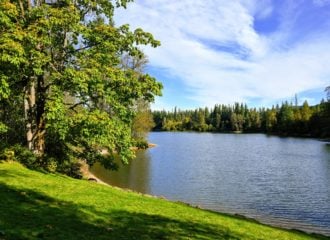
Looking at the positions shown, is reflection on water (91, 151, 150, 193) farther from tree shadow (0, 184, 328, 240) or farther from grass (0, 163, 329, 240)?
tree shadow (0, 184, 328, 240)

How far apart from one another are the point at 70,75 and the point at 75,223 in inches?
380

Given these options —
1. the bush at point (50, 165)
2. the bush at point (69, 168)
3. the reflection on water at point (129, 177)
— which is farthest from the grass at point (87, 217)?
the reflection on water at point (129, 177)

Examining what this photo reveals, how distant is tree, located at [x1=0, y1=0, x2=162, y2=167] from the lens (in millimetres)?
18275

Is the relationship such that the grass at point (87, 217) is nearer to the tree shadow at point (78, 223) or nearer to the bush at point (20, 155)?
the tree shadow at point (78, 223)

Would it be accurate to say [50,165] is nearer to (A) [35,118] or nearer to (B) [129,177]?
(A) [35,118]

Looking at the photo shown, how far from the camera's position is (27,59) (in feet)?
60.2

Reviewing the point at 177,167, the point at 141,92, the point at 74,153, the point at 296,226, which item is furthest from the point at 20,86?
the point at 177,167

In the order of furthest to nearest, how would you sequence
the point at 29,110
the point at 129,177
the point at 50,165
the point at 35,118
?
the point at 129,177, the point at 35,118, the point at 29,110, the point at 50,165

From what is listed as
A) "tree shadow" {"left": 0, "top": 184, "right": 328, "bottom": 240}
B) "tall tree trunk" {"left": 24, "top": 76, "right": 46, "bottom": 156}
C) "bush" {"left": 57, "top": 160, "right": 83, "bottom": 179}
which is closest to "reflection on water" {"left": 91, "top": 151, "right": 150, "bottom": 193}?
"bush" {"left": 57, "top": 160, "right": 83, "bottom": 179}

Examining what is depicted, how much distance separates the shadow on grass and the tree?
5.83m

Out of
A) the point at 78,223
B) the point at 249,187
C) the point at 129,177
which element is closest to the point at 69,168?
the point at 78,223

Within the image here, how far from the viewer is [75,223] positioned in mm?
10453

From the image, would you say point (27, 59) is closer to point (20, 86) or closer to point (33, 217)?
point (20, 86)

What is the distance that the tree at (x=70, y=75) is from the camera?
60.0 feet
